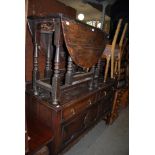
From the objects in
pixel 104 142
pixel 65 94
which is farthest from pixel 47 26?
pixel 104 142

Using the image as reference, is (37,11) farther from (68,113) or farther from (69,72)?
(68,113)

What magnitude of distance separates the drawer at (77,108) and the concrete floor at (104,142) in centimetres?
58

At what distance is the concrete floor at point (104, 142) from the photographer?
2.07m

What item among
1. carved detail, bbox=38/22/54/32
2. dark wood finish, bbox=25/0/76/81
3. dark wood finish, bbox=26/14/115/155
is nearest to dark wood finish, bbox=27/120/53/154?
dark wood finish, bbox=26/14/115/155

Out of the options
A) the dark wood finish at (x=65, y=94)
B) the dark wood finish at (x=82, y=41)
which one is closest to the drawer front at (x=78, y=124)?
the dark wood finish at (x=65, y=94)

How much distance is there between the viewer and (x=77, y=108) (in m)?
1.87

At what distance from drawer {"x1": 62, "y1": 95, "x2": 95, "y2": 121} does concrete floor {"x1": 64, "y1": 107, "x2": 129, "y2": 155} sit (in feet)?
1.91

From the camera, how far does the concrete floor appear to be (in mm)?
2074

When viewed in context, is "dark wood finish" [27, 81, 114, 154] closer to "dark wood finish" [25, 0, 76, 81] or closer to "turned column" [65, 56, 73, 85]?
"turned column" [65, 56, 73, 85]

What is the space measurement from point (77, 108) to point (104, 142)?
83 centimetres

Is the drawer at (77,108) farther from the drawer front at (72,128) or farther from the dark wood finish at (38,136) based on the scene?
the dark wood finish at (38,136)
